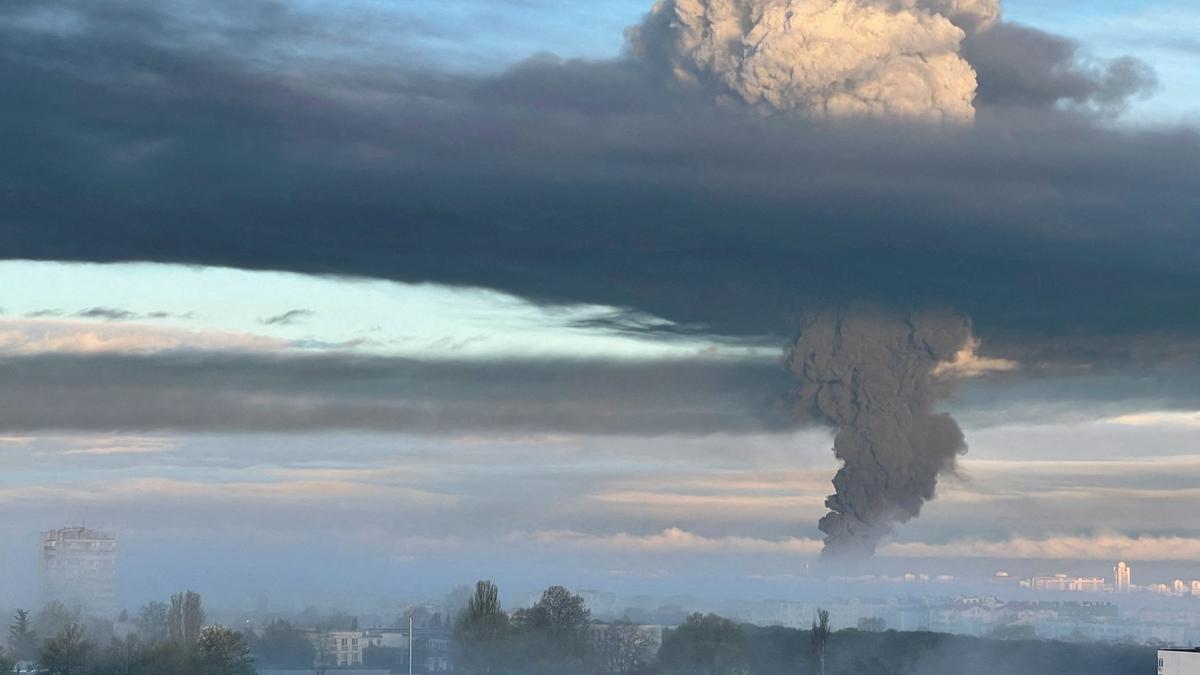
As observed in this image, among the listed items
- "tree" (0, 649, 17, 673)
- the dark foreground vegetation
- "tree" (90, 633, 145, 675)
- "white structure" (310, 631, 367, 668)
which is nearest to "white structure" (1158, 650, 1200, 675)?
the dark foreground vegetation

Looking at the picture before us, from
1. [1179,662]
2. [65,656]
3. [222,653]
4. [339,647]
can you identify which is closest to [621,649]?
[339,647]

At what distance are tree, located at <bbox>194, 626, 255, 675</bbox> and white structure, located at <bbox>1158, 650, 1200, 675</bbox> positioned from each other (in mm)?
55499

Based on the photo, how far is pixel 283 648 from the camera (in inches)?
5556

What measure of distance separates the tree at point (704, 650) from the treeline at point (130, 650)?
100ft

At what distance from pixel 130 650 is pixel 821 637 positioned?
4958 centimetres

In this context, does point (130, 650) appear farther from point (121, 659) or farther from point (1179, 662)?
point (1179, 662)

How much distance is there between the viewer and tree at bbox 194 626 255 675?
11431 centimetres

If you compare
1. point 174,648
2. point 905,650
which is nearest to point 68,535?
point 174,648

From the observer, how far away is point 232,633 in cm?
11831

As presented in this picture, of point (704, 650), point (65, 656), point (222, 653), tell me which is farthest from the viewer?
point (704, 650)

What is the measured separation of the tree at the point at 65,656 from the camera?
11081cm

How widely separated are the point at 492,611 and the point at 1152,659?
49193 mm

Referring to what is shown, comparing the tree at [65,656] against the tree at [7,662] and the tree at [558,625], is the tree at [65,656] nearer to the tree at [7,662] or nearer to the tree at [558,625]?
the tree at [7,662]

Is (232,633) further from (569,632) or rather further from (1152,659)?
(1152,659)
